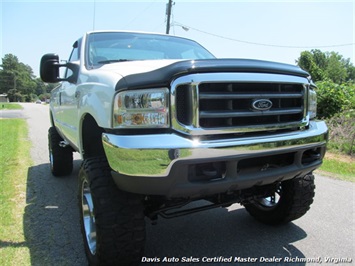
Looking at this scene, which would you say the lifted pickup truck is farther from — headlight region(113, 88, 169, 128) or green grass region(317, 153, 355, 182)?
green grass region(317, 153, 355, 182)

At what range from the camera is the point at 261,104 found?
7.39 feet

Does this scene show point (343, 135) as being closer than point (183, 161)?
No

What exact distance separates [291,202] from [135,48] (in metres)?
2.32

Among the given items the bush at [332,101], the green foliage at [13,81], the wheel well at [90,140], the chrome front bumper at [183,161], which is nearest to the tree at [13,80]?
the green foliage at [13,81]

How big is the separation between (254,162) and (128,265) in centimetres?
117

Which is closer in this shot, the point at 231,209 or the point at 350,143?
the point at 231,209

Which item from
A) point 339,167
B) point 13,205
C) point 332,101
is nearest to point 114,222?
point 13,205

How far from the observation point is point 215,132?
81.2 inches

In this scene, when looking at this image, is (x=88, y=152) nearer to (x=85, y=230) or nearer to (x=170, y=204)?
(x=85, y=230)

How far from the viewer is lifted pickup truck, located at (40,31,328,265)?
1.97m

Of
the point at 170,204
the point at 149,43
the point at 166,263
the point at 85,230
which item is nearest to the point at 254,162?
the point at 170,204

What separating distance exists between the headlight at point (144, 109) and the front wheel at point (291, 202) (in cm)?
151

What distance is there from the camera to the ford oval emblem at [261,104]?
2.22m

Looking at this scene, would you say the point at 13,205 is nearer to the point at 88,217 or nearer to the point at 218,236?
the point at 88,217
